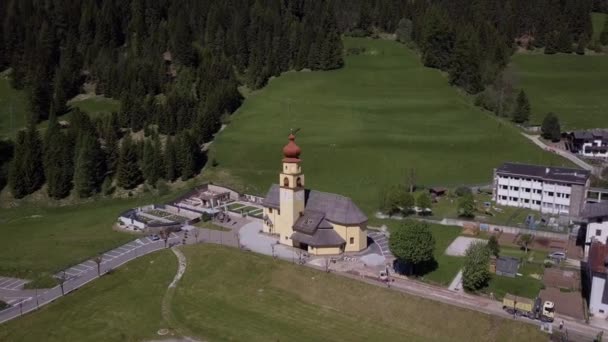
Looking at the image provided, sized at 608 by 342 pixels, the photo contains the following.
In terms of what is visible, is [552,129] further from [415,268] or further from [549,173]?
[415,268]

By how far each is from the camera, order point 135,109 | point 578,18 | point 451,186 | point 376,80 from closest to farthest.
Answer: point 451,186
point 135,109
point 376,80
point 578,18

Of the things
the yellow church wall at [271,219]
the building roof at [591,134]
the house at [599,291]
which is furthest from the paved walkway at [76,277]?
the building roof at [591,134]

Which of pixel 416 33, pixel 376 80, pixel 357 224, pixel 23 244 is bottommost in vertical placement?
pixel 23 244

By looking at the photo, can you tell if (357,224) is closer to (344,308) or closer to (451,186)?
(344,308)

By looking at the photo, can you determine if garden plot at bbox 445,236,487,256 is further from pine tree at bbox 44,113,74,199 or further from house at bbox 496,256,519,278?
pine tree at bbox 44,113,74,199

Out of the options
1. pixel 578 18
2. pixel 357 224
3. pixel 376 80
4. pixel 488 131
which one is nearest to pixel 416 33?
pixel 376 80

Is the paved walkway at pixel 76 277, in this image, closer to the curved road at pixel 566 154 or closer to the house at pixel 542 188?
the house at pixel 542 188

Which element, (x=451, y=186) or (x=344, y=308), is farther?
(x=451, y=186)
